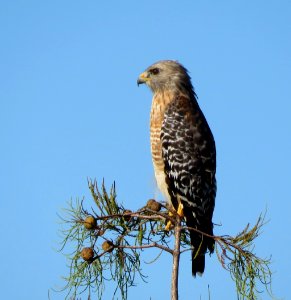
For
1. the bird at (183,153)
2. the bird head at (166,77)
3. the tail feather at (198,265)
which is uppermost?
the bird head at (166,77)

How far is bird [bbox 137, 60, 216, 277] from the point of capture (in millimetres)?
8258

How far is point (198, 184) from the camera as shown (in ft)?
27.6

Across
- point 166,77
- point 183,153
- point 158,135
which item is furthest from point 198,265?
point 166,77

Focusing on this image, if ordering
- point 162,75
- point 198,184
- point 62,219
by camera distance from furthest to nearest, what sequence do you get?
point 162,75 < point 198,184 < point 62,219

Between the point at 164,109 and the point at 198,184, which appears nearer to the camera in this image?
the point at 198,184

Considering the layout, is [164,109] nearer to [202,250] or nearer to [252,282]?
[202,250]

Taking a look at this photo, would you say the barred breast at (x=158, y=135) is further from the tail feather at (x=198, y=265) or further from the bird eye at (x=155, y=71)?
the tail feather at (x=198, y=265)

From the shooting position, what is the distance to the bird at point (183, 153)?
8258mm

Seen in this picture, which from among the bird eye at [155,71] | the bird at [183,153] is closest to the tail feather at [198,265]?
the bird at [183,153]

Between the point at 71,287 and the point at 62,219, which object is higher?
the point at 62,219

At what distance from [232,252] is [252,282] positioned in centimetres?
35

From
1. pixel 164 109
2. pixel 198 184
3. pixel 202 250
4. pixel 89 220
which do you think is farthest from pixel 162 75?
pixel 89 220

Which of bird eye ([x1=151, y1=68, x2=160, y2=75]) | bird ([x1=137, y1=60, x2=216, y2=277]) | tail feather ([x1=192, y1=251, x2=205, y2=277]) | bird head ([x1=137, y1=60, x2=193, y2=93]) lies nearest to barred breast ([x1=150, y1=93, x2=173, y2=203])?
bird ([x1=137, y1=60, x2=216, y2=277])

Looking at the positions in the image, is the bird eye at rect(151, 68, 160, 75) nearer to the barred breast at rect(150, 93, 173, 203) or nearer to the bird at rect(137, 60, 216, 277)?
the bird at rect(137, 60, 216, 277)
